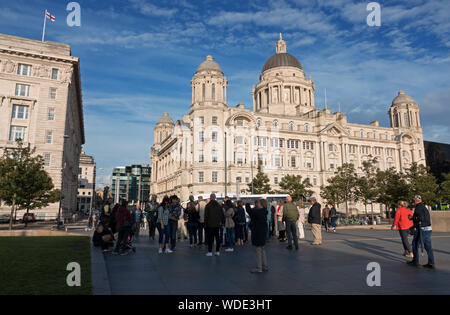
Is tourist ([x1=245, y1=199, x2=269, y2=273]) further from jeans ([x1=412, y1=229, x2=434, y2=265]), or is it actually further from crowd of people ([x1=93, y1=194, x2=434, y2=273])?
jeans ([x1=412, y1=229, x2=434, y2=265])

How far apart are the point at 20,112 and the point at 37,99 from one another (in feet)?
8.65

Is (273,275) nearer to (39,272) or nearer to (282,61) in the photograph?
(39,272)

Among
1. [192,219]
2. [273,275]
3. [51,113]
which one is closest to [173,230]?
[192,219]

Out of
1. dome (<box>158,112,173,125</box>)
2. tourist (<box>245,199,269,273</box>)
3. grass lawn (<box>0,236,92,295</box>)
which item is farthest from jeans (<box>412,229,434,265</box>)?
dome (<box>158,112,173,125</box>)

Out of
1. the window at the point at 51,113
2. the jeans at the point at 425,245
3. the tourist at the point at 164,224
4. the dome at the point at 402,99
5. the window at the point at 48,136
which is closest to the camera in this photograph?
the jeans at the point at 425,245

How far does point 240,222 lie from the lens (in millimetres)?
A: 15141

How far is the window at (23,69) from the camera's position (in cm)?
4106

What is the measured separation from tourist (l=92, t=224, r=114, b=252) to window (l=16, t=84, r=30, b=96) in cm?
3636

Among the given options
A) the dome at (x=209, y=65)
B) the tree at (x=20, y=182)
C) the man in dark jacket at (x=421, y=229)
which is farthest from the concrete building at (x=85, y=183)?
the man in dark jacket at (x=421, y=229)

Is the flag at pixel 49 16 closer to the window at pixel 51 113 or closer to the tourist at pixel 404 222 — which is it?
the window at pixel 51 113

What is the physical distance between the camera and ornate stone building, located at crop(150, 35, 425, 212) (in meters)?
61.6
